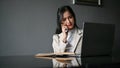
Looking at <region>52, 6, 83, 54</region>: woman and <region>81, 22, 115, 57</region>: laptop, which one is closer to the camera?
<region>81, 22, 115, 57</region>: laptop

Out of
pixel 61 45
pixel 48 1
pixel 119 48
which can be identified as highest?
pixel 48 1

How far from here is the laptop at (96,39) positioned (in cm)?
127

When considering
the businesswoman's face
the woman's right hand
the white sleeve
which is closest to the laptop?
the white sleeve

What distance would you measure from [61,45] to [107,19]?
90 cm

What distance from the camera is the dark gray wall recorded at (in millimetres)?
1898

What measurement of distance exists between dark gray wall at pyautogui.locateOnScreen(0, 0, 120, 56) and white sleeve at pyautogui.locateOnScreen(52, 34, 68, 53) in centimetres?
8

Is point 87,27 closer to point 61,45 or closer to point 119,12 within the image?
point 61,45

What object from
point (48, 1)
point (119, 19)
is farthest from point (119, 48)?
point (48, 1)

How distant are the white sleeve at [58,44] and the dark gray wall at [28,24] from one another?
8 cm

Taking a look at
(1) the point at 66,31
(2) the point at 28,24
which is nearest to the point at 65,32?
(1) the point at 66,31

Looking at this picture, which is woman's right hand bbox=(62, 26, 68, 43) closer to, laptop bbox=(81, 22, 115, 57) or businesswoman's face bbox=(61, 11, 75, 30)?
businesswoman's face bbox=(61, 11, 75, 30)

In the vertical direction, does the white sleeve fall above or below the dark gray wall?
below

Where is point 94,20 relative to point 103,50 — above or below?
above

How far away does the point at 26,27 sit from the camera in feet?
6.54
